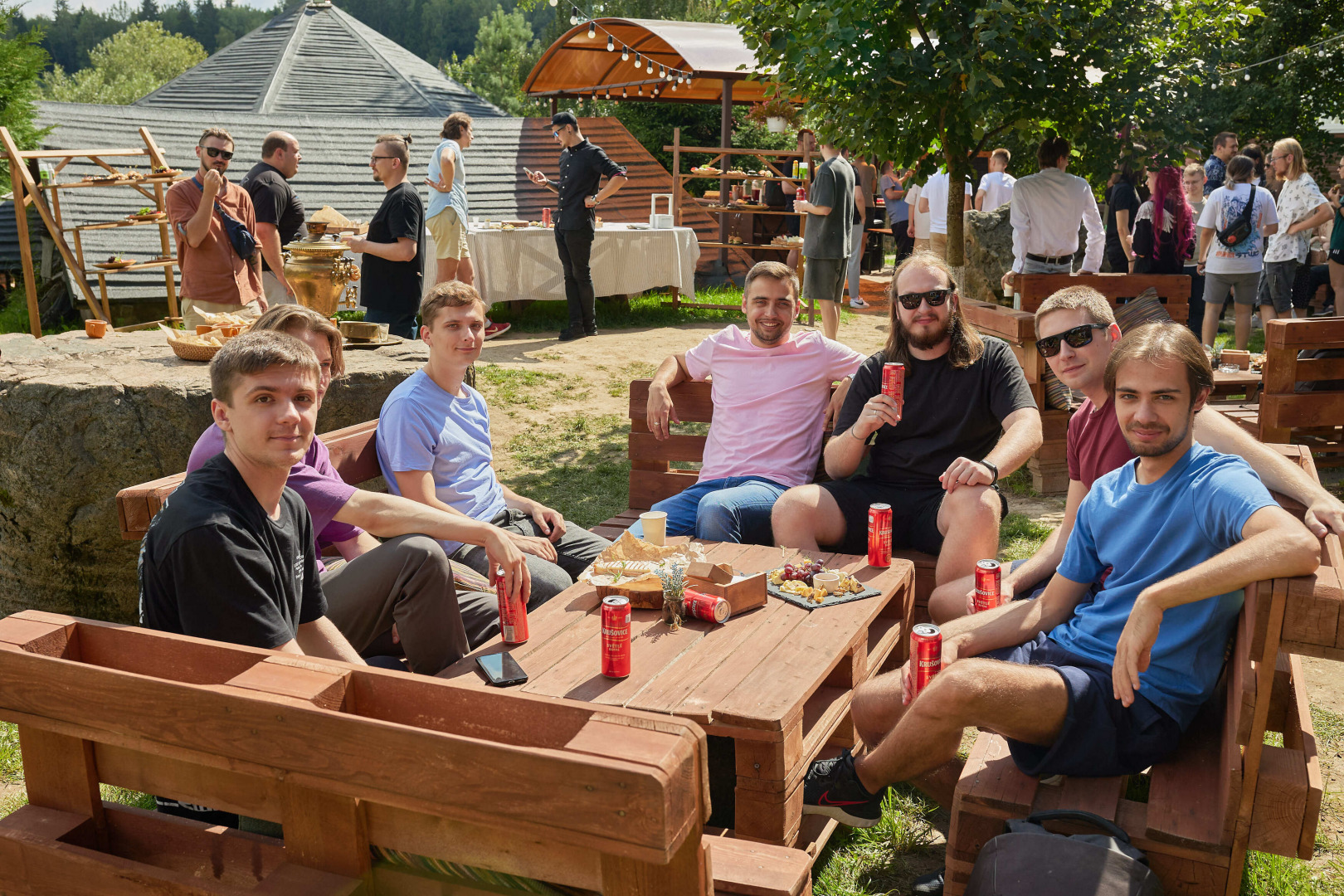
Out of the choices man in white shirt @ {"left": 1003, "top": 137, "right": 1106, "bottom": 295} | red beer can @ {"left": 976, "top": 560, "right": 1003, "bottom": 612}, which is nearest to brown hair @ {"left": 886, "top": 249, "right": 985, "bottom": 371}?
red beer can @ {"left": 976, "top": 560, "right": 1003, "bottom": 612}

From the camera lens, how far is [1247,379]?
679 centimetres

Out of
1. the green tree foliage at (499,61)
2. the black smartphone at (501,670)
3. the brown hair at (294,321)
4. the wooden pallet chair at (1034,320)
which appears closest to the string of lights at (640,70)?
the wooden pallet chair at (1034,320)

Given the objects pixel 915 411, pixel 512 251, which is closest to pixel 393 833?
pixel 915 411

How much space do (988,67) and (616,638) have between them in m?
4.99

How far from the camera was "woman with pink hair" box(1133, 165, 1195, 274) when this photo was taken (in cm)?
971

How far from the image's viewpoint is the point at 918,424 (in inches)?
160

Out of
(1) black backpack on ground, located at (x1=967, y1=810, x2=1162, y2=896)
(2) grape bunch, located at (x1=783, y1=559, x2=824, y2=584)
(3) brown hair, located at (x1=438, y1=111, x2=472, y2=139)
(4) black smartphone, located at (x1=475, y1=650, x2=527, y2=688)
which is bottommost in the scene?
(1) black backpack on ground, located at (x1=967, y1=810, x2=1162, y2=896)

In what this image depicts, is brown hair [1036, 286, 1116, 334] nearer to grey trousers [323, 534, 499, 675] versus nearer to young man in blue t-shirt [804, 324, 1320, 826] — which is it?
young man in blue t-shirt [804, 324, 1320, 826]

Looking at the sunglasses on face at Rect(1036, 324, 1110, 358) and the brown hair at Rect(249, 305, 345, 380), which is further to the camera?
the sunglasses on face at Rect(1036, 324, 1110, 358)

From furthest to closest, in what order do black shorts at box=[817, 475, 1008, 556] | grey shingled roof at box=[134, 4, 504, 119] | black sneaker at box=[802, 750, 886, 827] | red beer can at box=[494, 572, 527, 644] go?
1. grey shingled roof at box=[134, 4, 504, 119]
2. black shorts at box=[817, 475, 1008, 556]
3. red beer can at box=[494, 572, 527, 644]
4. black sneaker at box=[802, 750, 886, 827]

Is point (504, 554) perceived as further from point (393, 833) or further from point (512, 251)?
point (512, 251)

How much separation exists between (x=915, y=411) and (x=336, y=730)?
2.97 meters

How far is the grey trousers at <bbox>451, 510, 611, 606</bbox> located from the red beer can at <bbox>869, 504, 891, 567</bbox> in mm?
968

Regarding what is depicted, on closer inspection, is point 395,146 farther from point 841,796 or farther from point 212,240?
point 841,796
